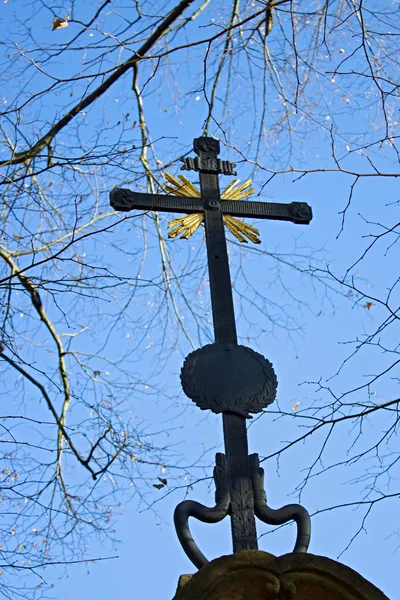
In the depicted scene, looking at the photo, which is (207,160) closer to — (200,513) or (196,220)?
(196,220)

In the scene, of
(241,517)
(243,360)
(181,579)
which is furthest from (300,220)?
(181,579)

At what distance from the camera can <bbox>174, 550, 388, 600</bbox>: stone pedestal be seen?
3.69 metres

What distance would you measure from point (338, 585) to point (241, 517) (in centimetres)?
71

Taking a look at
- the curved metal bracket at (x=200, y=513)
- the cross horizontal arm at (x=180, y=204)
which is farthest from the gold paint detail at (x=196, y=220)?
the curved metal bracket at (x=200, y=513)

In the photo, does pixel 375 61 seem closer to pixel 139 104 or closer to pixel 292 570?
pixel 139 104

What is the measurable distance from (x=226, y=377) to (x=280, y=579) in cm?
120

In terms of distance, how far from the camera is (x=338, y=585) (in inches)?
147

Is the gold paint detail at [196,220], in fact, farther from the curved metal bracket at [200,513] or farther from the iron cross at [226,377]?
the curved metal bracket at [200,513]

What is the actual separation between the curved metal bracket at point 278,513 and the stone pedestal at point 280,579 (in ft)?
1.83

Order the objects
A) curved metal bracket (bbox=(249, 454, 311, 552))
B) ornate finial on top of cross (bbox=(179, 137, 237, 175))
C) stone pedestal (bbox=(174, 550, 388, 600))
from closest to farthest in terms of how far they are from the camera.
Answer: stone pedestal (bbox=(174, 550, 388, 600)), curved metal bracket (bbox=(249, 454, 311, 552)), ornate finial on top of cross (bbox=(179, 137, 237, 175))

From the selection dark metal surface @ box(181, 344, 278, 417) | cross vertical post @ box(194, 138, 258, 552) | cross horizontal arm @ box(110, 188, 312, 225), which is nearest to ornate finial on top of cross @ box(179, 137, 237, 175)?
cross vertical post @ box(194, 138, 258, 552)

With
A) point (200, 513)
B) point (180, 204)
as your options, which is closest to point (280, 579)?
point (200, 513)

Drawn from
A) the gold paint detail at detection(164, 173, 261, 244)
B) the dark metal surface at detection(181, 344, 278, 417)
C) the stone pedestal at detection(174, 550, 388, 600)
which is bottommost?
the stone pedestal at detection(174, 550, 388, 600)

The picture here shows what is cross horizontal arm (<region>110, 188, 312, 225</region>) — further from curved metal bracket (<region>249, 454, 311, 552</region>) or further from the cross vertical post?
curved metal bracket (<region>249, 454, 311, 552</region>)
